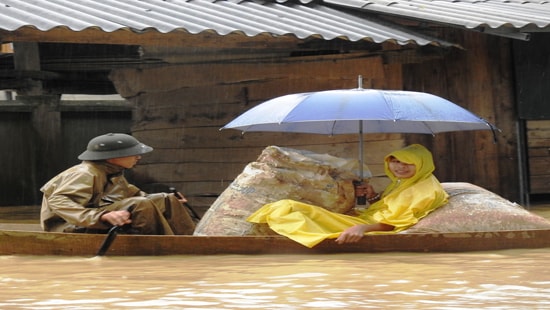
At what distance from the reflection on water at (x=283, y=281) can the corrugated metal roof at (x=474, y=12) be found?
371cm

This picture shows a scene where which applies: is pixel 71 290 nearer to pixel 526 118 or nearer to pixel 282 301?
pixel 282 301

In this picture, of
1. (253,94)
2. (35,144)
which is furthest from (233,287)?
(35,144)

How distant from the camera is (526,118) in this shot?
11133 mm

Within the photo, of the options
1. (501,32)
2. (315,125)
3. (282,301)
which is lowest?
(282,301)

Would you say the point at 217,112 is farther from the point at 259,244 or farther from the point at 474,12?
the point at 259,244

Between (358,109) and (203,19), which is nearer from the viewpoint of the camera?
(358,109)

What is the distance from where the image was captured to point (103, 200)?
24.1ft

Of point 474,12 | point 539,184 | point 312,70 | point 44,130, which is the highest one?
point 474,12

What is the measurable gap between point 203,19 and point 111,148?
3.07 metres

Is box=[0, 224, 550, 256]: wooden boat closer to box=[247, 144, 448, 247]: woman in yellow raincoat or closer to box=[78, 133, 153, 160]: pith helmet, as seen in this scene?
box=[247, 144, 448, 247]: woman in yellow raincoat

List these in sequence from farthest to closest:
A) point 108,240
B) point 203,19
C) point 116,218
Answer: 1. point 203,19
2. point 116,218
3. point 108,240

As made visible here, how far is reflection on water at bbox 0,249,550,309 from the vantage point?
502 centimetres

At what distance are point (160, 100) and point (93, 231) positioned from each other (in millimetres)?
4872

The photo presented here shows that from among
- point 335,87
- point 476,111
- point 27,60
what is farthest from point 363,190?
point 27,60
